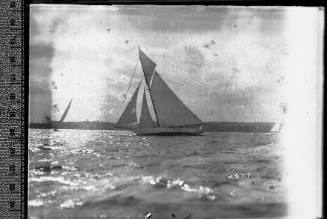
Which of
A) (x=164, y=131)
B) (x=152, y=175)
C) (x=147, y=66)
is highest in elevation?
(x=147, y=66)

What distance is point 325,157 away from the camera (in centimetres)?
106

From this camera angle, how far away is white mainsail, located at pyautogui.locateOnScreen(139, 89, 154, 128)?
1.04 m

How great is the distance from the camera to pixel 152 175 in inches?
40.6

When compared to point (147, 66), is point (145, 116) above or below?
below

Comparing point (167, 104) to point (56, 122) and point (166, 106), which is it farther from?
point (56, 122)

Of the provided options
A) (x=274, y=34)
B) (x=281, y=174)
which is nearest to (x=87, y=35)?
(x=274, y=34)

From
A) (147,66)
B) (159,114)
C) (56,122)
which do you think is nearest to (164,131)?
(159,114)

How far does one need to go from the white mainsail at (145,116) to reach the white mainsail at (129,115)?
2 centimetres

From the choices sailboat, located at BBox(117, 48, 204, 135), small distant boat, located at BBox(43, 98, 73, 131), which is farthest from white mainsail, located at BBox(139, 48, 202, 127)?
small distant boat, located at BBox(43, 98, 73, 131)

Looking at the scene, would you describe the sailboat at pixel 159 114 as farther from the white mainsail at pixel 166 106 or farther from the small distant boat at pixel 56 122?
the small distant boat at pixel 56 122

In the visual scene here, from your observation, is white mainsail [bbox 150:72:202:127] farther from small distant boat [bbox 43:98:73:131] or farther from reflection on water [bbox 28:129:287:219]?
small distant boat [bbox 43:98:73:131]

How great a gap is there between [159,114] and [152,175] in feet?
0.52

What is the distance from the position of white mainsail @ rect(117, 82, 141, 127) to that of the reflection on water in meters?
0.03

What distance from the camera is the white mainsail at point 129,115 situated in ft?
3.41
